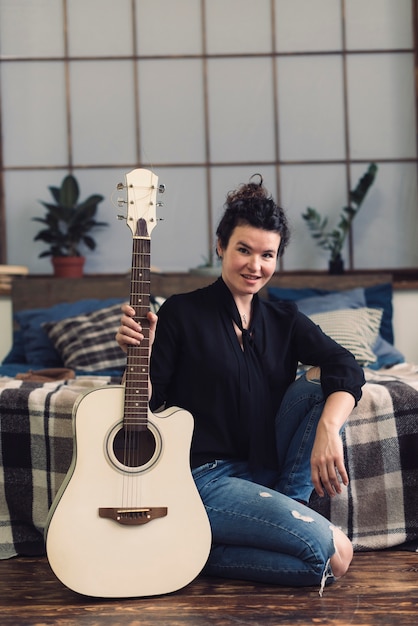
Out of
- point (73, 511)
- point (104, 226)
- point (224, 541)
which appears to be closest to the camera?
point (73, 511)

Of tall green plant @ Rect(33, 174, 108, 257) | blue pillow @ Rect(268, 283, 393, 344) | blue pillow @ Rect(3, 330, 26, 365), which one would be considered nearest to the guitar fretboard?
blue pillow @ Rect(3, 330, 26, 365)

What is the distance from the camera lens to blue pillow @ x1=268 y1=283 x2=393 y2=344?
12.5 ft

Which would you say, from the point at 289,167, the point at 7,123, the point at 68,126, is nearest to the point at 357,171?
the point at 289,167

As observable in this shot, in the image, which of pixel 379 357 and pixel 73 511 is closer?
pixel 73 511

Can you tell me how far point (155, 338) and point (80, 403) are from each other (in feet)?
0.90

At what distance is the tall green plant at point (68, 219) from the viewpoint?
3936 mm

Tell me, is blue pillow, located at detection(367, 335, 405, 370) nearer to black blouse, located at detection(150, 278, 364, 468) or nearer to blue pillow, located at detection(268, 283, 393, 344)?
blue pillow, located at detection(268, 283, 393, 344)

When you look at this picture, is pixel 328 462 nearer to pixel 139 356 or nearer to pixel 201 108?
pixel 139 356

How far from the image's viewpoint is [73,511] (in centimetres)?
179

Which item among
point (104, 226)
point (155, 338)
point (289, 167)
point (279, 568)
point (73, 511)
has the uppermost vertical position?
point (289, 167)

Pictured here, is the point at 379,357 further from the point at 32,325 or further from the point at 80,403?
the point at 80,403

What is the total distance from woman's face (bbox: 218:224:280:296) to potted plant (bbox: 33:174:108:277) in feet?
6.70

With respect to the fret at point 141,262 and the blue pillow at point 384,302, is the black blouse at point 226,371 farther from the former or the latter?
the blue pillow at point 384,302

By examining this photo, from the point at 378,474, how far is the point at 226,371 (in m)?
0.55
